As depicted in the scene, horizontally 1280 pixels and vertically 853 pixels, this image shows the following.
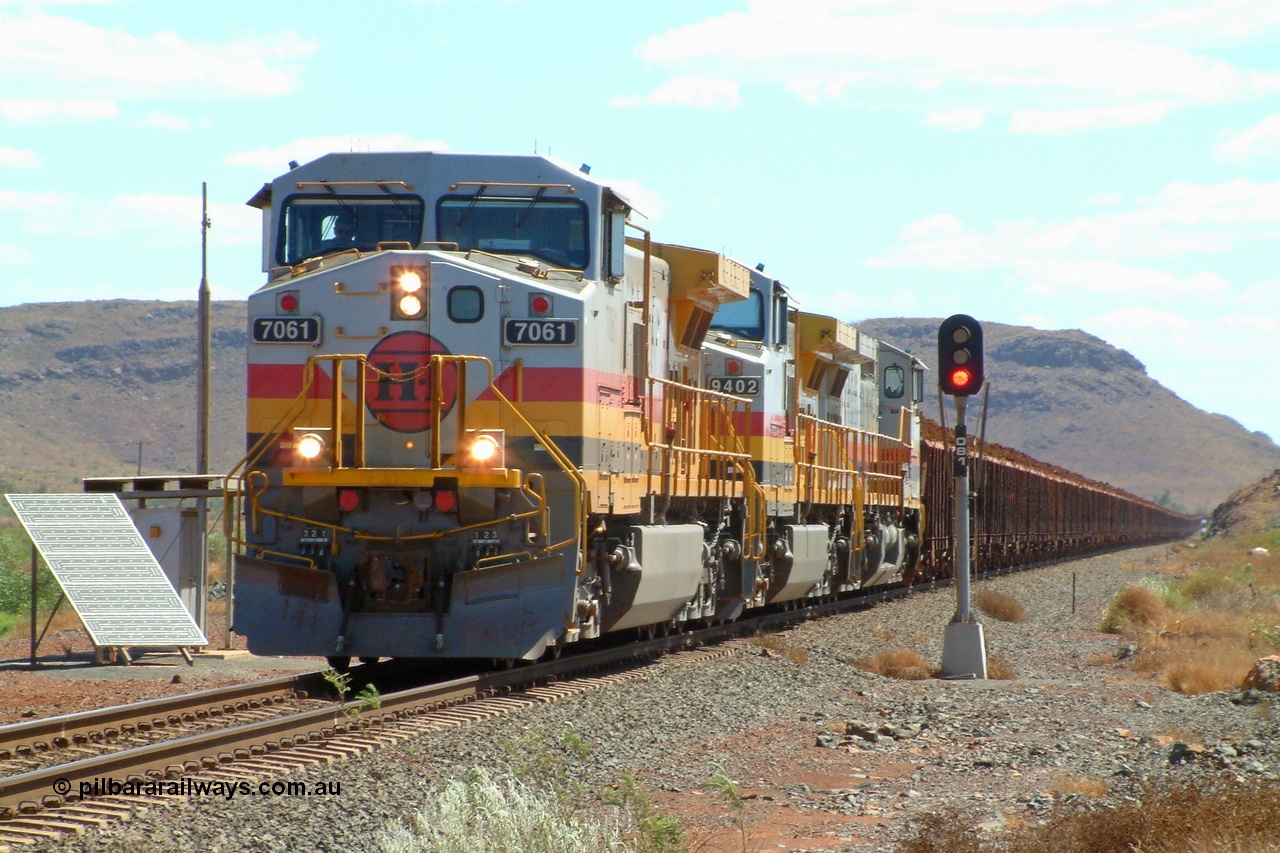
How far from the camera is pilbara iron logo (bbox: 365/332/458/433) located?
412 inches

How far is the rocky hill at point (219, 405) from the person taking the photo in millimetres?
92312

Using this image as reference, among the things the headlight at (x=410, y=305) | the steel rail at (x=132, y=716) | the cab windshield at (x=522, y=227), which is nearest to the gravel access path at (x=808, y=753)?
the steel rail at (x=132, y=716)

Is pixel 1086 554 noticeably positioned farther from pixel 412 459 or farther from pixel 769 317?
pixel 412 459

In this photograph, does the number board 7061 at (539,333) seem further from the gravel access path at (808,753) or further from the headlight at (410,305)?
the gravel access path at (808,753)

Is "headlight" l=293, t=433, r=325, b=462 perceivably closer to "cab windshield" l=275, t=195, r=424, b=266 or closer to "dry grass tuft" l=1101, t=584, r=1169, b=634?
"cab windshield" l=275, t=195, r=424, b=266

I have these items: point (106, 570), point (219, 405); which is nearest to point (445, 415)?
point (106, 570)

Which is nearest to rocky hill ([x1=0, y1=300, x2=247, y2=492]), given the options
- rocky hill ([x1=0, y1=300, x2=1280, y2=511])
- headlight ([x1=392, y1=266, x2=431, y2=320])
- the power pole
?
rocky hill ([x1=0, y1=300, x2=1280, y2=511])

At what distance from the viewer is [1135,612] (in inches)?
773

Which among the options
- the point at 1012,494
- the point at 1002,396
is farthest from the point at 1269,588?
the point at 1002,396

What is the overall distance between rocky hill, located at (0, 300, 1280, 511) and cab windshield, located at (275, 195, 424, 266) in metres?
33.7

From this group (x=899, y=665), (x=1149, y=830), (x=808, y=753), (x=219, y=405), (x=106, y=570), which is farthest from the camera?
(x=219, y=405)

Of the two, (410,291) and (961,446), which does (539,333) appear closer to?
(410,291)

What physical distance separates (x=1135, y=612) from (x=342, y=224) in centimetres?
1297

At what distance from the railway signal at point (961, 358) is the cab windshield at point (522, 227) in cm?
413
